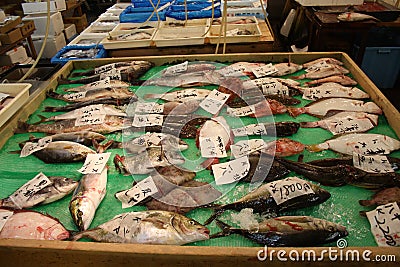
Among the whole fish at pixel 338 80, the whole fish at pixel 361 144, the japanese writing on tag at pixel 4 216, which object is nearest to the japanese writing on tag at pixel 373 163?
the whole fish at pixel 361 144

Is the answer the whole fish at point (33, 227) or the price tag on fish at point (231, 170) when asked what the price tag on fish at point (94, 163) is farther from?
the price tag on fish at point (231, 170)

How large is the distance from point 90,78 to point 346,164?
96.4 inches

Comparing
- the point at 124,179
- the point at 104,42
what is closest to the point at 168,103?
the point at 124,179

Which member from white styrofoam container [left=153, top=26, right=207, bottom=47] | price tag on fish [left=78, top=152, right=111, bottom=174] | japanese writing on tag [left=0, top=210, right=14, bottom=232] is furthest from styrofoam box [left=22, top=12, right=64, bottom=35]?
japanese writing on tag [left=0, top=210, right=14, bottom=232]

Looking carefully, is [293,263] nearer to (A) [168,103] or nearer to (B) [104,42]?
(A) [168,103]

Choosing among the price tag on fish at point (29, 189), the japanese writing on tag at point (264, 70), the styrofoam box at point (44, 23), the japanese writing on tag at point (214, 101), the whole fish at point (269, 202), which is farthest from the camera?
the styrofoam box at point (44, 23)

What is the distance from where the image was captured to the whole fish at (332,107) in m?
2.28

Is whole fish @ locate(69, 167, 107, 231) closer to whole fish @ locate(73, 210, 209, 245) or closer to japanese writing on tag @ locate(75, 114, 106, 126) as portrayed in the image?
whole fish @ locate(73, 210, 209, 245)

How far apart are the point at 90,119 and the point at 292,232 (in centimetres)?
172

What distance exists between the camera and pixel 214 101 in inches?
95.3

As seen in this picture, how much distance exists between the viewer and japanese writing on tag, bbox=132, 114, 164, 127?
7.37ft

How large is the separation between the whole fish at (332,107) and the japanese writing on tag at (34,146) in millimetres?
1843

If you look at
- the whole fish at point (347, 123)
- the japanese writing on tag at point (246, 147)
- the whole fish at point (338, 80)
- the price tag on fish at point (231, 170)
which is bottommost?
the price tag on fish at point (231, 170)

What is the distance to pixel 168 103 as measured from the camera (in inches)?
97.0
